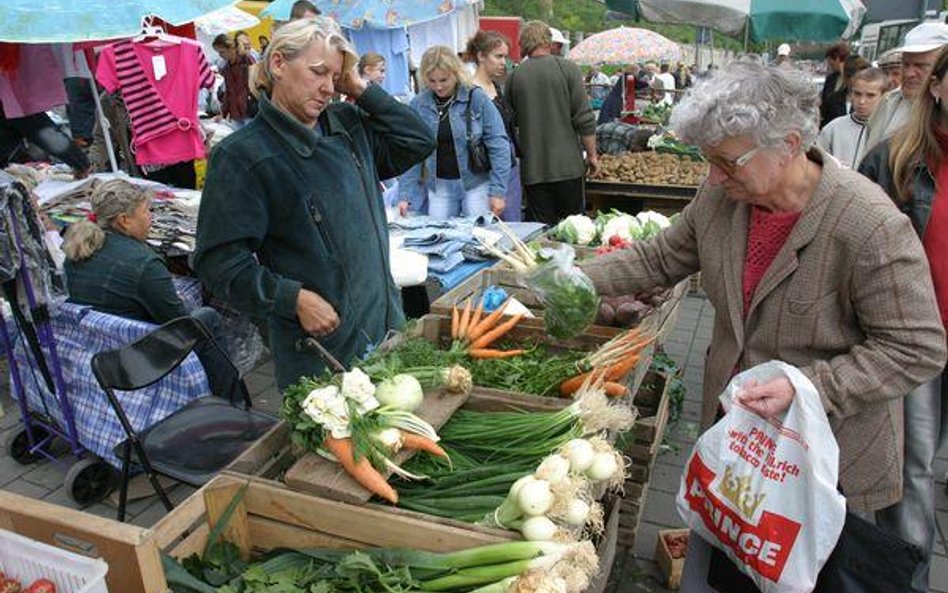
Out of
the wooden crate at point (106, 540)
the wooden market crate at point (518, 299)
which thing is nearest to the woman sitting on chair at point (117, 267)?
the wooden market crate at point (518, 299)

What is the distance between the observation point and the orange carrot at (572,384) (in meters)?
2.44

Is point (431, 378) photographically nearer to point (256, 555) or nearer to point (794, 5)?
point (256, 555)

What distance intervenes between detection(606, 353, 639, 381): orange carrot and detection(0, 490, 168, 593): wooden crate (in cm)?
153

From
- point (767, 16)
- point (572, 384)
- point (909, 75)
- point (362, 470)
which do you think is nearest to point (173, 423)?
point (362, 470)

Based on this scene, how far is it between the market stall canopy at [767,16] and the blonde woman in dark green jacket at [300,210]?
895 cm

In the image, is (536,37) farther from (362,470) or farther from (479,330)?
(362,470)

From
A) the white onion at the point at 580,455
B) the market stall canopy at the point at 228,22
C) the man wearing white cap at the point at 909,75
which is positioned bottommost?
the white onion at the point at 580,455

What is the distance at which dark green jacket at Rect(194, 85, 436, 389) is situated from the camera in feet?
8.02

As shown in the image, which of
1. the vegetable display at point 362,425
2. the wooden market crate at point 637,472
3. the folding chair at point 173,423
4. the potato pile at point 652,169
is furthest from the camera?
the potato pile at point 652,169

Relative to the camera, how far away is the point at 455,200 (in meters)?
5.67

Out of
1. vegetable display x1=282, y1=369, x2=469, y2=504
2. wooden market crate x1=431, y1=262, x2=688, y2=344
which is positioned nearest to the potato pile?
wooden market crate x1=431, y1=262, x2=688, y2=344

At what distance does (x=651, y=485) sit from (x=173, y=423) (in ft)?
8.37

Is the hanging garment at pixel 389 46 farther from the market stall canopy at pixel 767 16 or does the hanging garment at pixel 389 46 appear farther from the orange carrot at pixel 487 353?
the orange carrot at pixel 487 353

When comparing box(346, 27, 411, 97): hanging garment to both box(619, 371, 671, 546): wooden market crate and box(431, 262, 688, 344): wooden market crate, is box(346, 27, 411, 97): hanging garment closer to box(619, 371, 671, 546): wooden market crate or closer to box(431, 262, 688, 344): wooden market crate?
box(431, 262, 688, 344): wooden market crate
